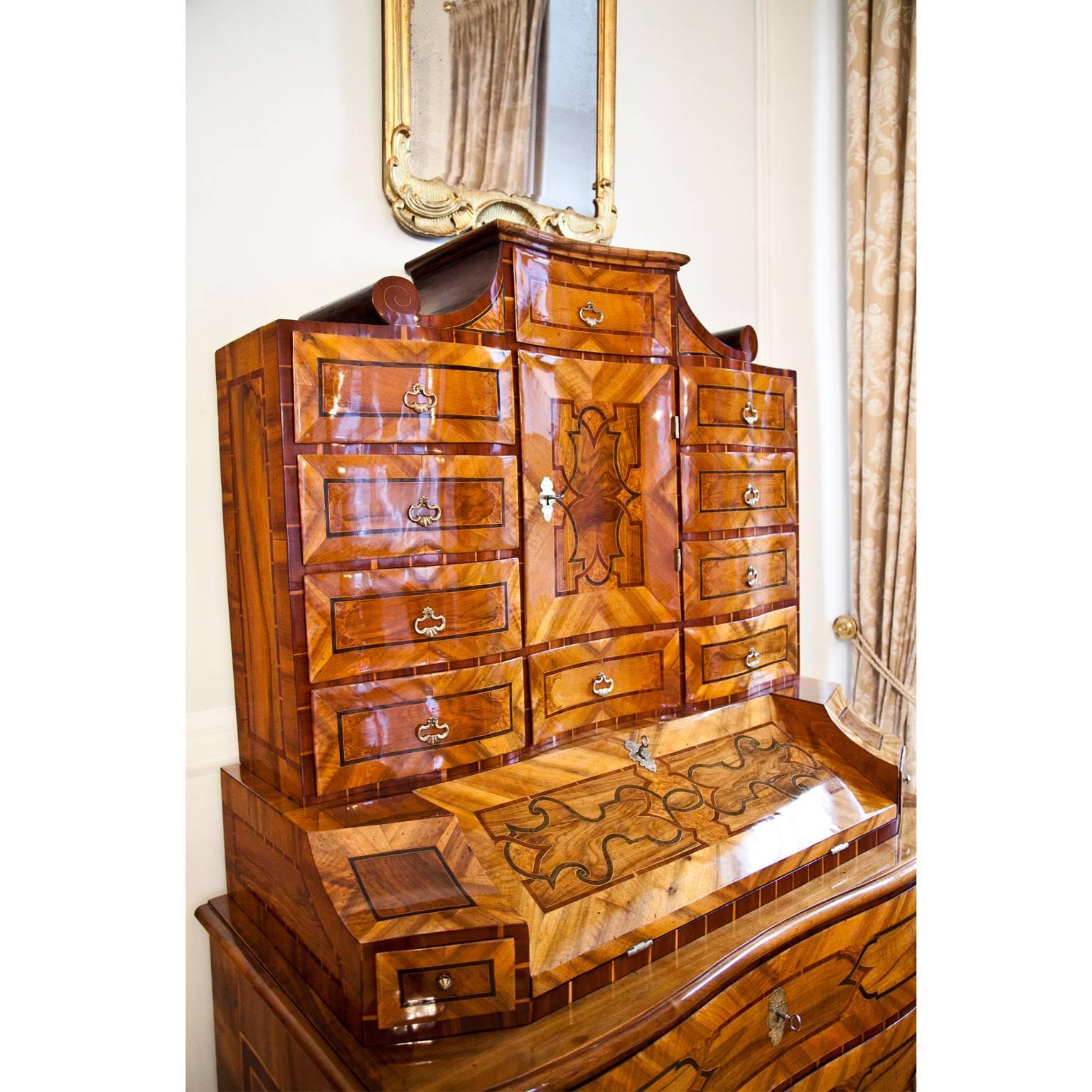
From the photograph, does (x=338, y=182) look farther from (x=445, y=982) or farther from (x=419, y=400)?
(x=445, y=982)

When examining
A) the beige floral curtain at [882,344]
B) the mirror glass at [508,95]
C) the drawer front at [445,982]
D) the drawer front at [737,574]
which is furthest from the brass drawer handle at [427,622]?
the beige floral curtain at [882,344]

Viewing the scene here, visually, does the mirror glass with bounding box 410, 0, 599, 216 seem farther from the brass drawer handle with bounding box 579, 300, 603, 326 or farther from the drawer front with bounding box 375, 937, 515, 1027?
the drawer front with bounding box 375, 937, 515, 1027

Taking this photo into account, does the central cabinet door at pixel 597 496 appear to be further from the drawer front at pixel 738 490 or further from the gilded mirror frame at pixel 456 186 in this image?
the gilded mirror frame at pixel 456 186

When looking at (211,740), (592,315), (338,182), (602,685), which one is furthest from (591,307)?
(211,740)

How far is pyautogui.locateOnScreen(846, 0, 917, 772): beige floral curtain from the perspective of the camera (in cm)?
285

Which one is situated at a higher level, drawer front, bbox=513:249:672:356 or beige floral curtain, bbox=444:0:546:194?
beige floral curtain, bbox=444:0:546:194

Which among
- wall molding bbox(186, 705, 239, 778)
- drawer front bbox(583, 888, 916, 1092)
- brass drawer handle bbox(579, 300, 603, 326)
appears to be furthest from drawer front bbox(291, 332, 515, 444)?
drawer front bbox(583, 888, 916, 1092)

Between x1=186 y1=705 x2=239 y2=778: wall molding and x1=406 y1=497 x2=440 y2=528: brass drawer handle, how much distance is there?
0.73 meters

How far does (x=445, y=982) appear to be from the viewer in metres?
1.23

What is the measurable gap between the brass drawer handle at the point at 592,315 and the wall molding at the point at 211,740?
121 centimetres
